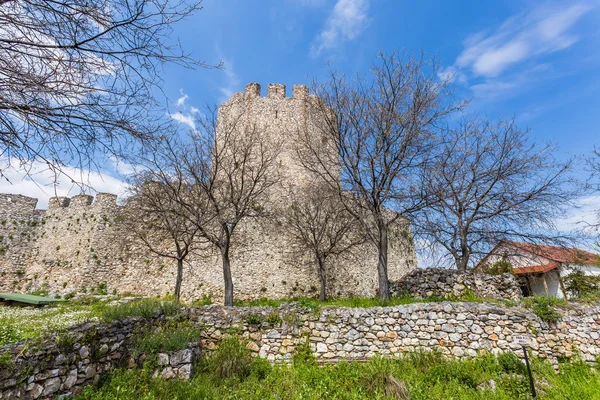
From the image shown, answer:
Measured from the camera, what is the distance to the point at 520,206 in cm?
1230

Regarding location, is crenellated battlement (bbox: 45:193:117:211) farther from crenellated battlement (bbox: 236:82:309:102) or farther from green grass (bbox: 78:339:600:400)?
green grass (bbox: 78:339:600:400)

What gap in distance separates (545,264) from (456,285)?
11.1 meters

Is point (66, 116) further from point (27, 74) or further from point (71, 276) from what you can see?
point (71, 276)

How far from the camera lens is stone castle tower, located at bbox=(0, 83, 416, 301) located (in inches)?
640

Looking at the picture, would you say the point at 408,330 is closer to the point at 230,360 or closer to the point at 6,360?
the point at 230,360

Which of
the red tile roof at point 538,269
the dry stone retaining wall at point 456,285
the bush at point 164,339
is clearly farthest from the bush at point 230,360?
the red tile roof at point 538,269

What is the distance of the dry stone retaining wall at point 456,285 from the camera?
427 inches

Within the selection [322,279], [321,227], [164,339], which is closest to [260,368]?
[164,339]

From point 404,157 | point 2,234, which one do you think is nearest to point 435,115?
point 404,157

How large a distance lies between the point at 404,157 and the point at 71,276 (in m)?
20.6

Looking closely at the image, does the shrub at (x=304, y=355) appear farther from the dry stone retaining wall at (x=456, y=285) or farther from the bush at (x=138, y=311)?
the dry stone retaining wall at (x=456, y=285)

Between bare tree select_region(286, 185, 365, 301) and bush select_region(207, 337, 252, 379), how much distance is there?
8.03 m

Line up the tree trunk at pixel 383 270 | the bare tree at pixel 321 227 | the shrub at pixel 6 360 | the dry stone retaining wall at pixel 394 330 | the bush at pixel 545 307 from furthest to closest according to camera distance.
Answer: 1. the bare tree at pixel 321 227
2. the tree trunk at pixel 383 270
3. the bush at pixel 545 307
4. the dry stone retaining wall at pixel 394 330
5. the shrub at pixel 6 360

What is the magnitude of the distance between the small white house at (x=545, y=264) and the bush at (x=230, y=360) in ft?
37.0
